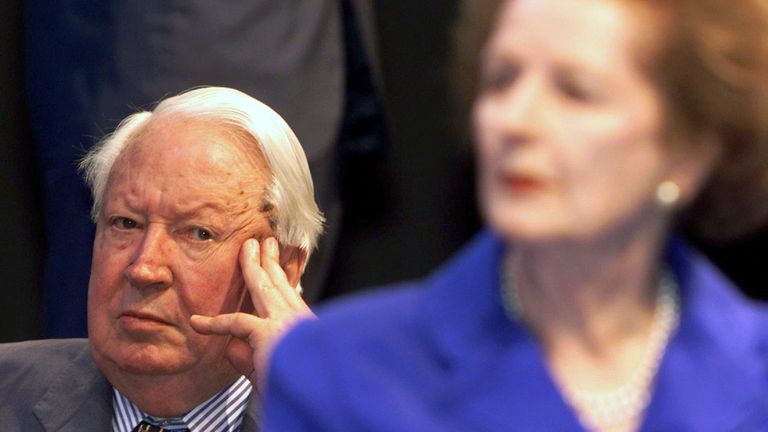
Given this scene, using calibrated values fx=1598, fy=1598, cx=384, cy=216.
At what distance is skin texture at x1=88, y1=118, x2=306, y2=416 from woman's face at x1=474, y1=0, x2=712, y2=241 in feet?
3.72

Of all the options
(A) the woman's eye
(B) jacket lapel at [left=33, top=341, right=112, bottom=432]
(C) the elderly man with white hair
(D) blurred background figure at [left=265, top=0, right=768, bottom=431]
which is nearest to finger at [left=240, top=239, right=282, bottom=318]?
(C) the elderly man with white hair

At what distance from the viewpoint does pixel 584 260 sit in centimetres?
→ 141

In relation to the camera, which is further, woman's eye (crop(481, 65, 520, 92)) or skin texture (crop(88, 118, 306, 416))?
skin texture (crop(88, 118, 306, 416))

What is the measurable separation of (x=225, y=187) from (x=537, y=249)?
121 cm

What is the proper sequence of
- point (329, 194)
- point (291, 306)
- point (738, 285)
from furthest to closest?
point (738, 285)
point (329, 194)
point (291, 306)

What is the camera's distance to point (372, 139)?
148 inches

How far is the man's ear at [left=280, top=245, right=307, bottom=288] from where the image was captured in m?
2.65

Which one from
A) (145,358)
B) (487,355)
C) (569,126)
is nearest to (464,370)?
(487,355)

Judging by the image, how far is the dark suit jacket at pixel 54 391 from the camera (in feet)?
8.22

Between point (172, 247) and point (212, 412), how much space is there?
267 millimetres

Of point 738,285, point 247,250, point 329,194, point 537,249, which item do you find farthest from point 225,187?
point 738,285

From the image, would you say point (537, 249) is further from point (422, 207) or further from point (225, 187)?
point (422, 207)

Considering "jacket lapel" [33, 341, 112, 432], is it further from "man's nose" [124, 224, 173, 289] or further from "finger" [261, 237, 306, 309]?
"finger" [261, 237, 306, 309]

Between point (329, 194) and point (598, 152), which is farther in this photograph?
point (329, 194)
